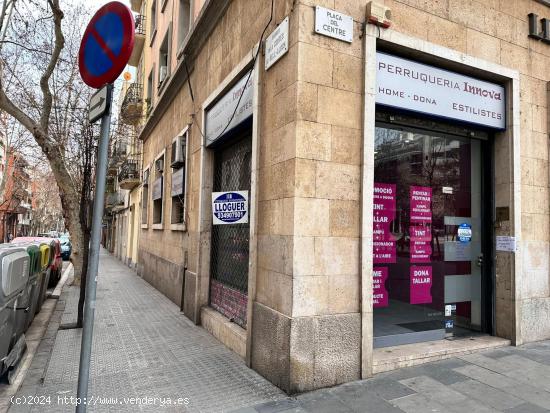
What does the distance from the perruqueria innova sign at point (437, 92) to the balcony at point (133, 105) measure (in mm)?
15491

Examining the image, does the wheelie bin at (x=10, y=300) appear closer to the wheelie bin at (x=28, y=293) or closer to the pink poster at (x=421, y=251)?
the wheelie bin at (x=28, y=293)

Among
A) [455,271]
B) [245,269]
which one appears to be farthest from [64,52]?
[455,271]

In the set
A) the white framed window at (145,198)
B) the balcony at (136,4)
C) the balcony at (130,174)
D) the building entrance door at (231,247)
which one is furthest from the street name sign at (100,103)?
the balcony at (136,4)

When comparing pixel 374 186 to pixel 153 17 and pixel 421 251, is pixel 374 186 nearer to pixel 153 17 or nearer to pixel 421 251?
pixel 421 251

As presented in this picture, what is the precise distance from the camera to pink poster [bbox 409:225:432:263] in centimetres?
518

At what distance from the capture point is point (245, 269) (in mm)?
5750

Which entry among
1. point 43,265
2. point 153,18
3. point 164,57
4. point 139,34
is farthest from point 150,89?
point 43,265

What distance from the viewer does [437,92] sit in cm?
502

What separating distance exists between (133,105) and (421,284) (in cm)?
1643

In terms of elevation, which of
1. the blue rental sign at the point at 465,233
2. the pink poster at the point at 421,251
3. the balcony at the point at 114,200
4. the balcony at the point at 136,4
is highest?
the balcony at the point at 136,4

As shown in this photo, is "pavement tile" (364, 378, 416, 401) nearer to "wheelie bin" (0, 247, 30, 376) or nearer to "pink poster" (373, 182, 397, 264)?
"pink poster" (373, 182, 397, 264)

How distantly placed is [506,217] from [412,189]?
145 cm

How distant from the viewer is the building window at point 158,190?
471 inches

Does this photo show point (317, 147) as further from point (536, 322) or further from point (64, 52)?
point (64, 52)
